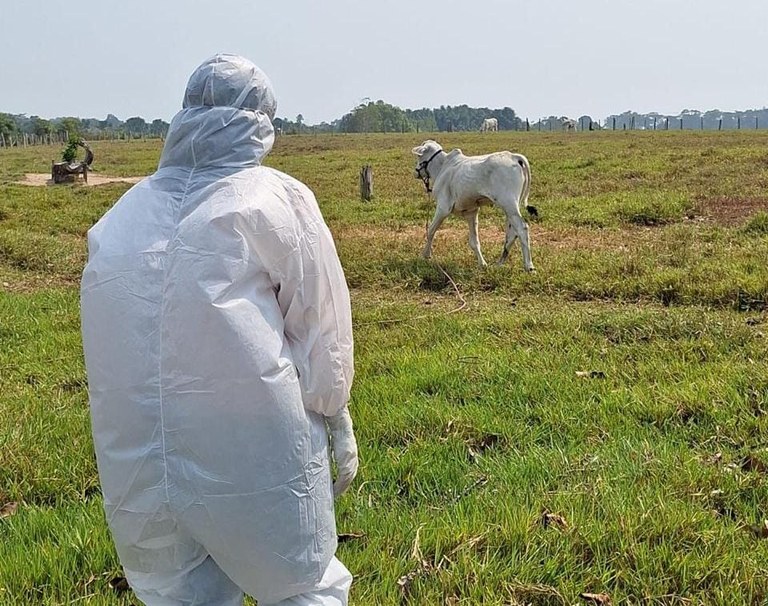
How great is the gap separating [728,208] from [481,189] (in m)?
5.07

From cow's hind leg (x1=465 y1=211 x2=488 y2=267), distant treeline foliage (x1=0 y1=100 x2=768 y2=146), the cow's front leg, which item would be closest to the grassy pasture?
cow's hind leg (x1=465 y1=211 x2=488 y2=267)

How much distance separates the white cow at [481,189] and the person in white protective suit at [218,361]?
7041 mm

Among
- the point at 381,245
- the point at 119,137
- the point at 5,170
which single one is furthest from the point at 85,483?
the point at 119,137

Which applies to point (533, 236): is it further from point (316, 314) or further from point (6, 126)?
point (6, 126)

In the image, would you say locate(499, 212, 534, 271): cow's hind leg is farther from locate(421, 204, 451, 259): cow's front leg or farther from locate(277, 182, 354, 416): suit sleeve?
locate(277, 182, 354, 416): suit sleeve

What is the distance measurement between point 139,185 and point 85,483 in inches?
87.8

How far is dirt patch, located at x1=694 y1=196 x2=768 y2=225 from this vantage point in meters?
11.4

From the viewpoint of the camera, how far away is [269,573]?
202 cm

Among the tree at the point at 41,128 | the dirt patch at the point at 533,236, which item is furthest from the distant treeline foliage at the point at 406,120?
the dirt patch at the point at 533,236

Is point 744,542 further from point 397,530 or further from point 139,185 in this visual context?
point 139,185

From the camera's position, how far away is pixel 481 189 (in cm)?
955

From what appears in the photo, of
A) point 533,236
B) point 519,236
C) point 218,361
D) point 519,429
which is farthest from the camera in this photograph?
point 533,236

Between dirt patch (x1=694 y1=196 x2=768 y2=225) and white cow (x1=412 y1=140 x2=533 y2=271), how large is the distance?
3668 millimetres

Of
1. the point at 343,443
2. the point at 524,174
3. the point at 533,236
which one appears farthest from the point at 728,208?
the point at 343,443
